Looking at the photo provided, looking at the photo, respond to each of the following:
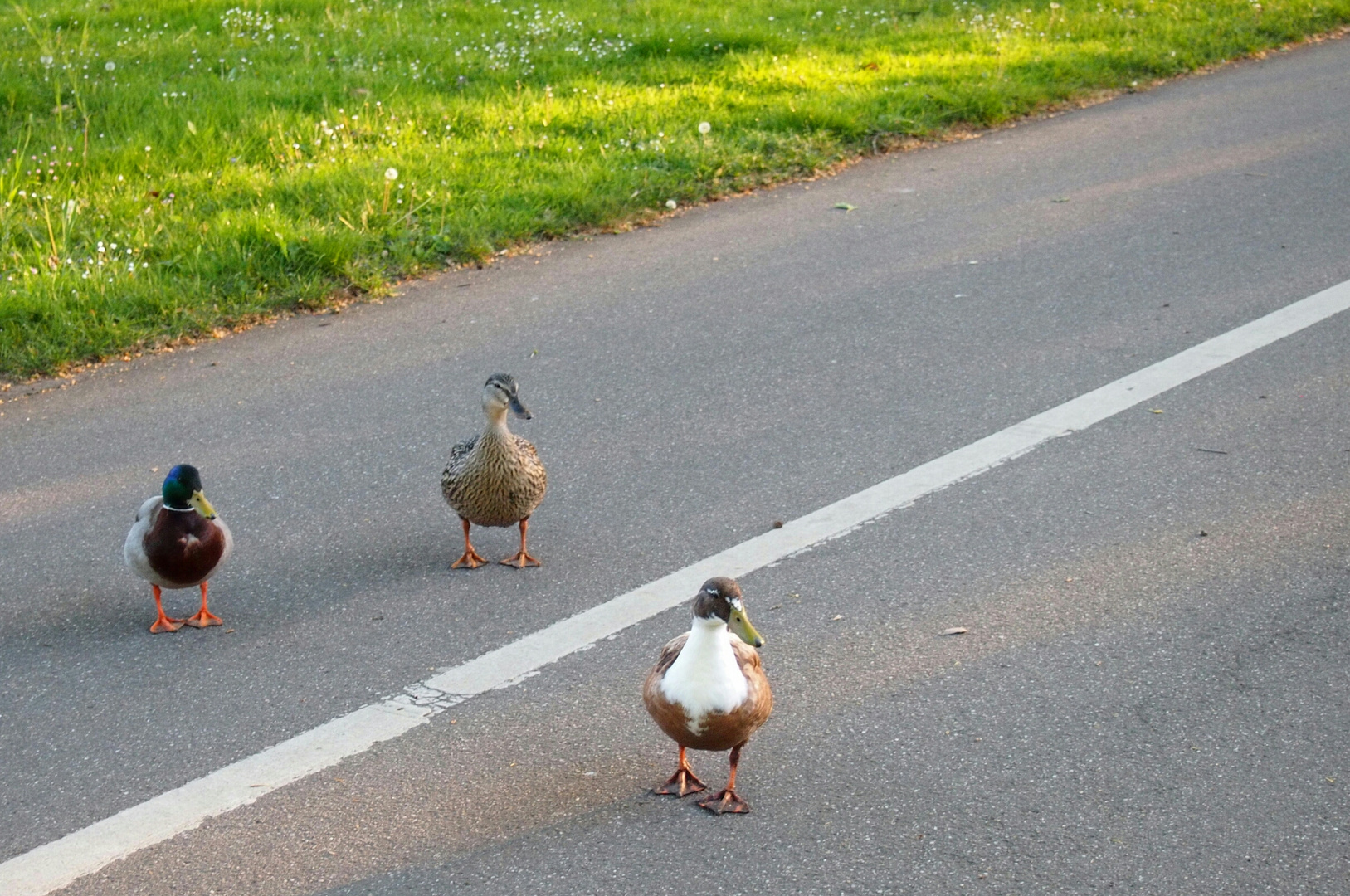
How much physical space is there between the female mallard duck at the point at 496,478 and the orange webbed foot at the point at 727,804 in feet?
4.75

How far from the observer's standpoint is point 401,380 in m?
6.12

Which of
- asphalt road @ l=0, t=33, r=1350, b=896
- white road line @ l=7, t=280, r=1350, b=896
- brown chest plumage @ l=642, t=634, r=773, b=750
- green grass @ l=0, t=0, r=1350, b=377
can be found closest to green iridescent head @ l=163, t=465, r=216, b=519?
asphalt road @ l=0, t=33, r=1350, b=896

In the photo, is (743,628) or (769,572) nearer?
(743,628)

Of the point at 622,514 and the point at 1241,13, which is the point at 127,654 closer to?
the point at 622,514

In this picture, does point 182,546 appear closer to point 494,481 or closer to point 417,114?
point 494,481

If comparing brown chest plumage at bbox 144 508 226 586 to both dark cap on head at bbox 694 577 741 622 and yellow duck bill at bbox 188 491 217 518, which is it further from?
dark cap on head at bbox 694 577 741 622

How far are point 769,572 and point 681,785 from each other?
1159 mm

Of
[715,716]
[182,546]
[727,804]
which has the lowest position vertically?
[727,804]

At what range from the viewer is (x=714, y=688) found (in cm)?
330

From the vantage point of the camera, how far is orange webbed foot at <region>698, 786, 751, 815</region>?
11.2 feet

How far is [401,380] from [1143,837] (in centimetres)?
386

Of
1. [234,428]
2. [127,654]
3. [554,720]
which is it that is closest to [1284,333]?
[554,720]

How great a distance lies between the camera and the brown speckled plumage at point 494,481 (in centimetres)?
461

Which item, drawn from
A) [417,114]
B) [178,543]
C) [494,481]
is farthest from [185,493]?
[417,114]
